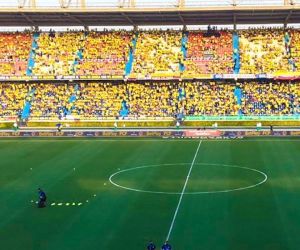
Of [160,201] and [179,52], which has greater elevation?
[179,52]

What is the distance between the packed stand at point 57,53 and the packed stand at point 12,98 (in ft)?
9.75

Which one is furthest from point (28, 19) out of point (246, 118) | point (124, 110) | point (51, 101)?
point (246, 118)

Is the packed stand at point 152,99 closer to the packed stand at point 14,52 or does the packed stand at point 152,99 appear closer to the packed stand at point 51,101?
the packed stand at point 51,101

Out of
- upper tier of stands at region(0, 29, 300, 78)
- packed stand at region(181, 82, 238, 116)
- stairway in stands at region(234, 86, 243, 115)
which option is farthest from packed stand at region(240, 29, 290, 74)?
packed stand at region(181, 82, 238, 116)

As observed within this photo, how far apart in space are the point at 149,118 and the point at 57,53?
18163 millimetres

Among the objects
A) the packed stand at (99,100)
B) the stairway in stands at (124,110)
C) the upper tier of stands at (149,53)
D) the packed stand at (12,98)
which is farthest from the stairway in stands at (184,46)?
the packed stand at (12,98)

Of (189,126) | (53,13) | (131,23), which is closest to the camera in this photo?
(189,126)

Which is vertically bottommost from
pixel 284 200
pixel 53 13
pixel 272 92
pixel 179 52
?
pixel 284 200

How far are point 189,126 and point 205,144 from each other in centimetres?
1280

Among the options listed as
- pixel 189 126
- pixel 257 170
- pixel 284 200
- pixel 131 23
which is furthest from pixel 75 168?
pixel 131 23

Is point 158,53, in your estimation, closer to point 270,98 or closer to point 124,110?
point 124,110

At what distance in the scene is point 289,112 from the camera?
220ft

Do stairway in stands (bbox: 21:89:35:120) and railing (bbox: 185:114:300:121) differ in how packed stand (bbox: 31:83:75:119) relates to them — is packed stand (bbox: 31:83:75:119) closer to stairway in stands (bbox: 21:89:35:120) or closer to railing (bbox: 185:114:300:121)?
stairway in stands (bbox: 21:89:35:120)

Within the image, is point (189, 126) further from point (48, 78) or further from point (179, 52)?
point (48, 78)
